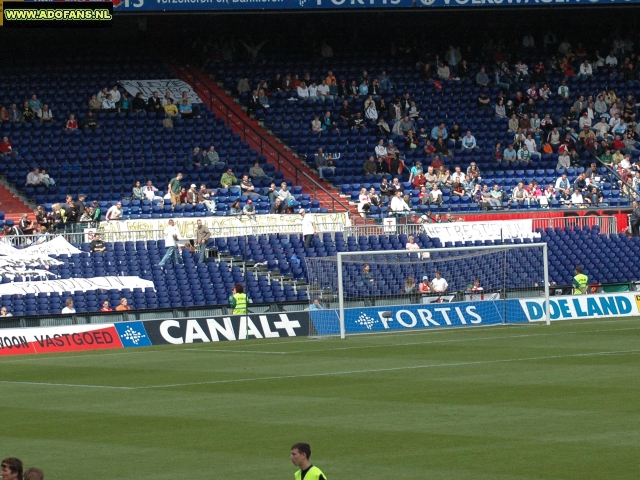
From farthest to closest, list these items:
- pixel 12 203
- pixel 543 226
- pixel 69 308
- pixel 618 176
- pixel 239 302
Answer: pixel 618 176 < pixel 543 226 < pixel 12 203 < pixel 239 302 < pixel 69 308

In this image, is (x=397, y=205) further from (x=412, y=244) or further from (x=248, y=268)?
(x=248, y=268)

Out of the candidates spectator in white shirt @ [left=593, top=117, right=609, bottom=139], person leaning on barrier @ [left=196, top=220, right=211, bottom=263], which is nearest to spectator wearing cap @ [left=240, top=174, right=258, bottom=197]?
person leaning on barrier @ [left=196, top=220, right=211, bottom=263]

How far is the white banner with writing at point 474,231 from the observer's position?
36.8 m

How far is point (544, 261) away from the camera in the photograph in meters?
31.8

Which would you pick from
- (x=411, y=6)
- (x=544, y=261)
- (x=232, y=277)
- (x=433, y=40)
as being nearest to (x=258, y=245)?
(x=232, y=277)

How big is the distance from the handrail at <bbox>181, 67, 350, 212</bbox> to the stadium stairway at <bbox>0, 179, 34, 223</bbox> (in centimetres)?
812

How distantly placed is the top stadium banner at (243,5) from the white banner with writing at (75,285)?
10.3 metres

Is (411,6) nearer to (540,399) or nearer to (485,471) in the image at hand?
(540,399)

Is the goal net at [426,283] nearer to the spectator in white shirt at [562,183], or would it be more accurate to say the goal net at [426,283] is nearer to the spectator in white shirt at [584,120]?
the spectator in white shirt at [562,183]

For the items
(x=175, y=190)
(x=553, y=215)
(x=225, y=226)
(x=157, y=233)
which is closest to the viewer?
(x=157, y=233)

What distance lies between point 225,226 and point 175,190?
1.84 metres

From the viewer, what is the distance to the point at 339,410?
16.9 metres

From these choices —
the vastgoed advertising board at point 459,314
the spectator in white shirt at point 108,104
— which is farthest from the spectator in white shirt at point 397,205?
the spectator in white shirt at point 108,104

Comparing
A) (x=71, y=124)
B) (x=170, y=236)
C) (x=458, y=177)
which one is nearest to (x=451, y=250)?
(x=170, y=236)
